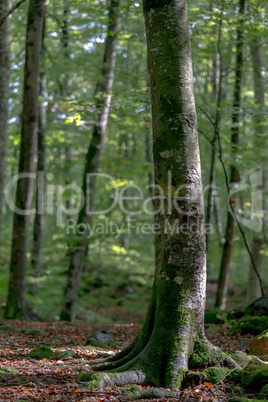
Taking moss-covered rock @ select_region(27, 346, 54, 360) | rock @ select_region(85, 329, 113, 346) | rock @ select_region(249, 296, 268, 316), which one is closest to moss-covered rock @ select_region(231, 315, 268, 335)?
rock @ select_region(249, 296, 268, 316)

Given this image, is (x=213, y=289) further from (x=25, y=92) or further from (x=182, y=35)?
(x=182, y=35)

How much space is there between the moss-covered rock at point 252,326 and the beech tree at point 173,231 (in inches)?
115

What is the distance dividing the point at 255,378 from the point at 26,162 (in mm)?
6827

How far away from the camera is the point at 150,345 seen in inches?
143

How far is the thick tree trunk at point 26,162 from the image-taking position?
861 centimetres

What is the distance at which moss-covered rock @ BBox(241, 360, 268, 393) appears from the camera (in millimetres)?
3467

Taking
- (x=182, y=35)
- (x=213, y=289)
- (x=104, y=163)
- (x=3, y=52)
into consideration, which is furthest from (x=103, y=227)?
(x=213, y=289)

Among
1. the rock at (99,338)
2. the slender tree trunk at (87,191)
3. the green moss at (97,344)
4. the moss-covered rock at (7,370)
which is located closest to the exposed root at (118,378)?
the moss-covered rock at (7,370)

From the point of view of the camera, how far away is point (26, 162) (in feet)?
28.5

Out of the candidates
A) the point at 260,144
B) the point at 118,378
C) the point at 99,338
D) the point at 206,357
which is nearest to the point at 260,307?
the point at 99,338

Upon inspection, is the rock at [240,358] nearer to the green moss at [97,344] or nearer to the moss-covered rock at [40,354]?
the green moss at [97,344]

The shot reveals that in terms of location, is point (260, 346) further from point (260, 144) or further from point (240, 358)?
point (260, 144)

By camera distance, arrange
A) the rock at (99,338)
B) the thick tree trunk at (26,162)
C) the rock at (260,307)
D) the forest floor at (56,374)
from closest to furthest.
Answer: the forest floor at (56,374), the rock at (99,338), the rock at (260,307), the thick tree trunk at (26,162)

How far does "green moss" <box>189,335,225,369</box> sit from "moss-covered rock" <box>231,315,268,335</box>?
299 cm
